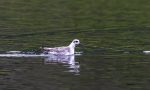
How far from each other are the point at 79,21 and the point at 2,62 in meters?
20.8

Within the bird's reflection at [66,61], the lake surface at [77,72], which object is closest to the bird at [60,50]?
the bird's reflection at [66,61]

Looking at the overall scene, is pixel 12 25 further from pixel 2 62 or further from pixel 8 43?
pixel 2 62

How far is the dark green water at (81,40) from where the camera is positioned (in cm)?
2580

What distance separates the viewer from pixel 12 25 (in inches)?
1783

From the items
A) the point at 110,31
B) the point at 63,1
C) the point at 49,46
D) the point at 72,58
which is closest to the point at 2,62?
the point at 72,58

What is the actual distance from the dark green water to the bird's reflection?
5cm

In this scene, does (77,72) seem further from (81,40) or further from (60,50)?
(81,40)

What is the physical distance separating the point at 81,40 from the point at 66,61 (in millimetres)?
7859

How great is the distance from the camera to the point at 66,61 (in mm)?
31141

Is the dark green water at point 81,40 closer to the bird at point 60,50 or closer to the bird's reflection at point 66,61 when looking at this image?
the bird's reflection at point 66,61

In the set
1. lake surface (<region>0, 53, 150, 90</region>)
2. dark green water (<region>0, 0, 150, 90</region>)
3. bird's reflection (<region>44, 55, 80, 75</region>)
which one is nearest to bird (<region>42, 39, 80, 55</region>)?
bird's reflection (<region>44, 55, 80, 75</region>)

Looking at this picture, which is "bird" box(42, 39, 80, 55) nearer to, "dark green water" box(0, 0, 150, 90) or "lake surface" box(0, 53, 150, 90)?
"lake surface" box(0, 53, 150, 90)

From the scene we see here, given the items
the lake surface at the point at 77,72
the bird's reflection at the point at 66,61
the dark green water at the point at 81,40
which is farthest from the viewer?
the bird's reflection at the point at 66,61

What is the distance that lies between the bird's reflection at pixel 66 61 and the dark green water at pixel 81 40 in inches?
2.1
